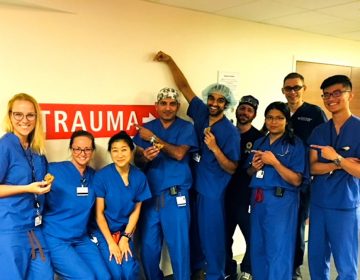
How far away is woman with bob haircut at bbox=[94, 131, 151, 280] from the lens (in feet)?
7.28

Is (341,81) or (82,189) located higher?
(341,81)

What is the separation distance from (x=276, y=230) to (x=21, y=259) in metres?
1.56

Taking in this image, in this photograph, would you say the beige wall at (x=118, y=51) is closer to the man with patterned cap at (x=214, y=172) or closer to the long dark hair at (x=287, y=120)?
the man with patterned cap at (x=214, y=172)

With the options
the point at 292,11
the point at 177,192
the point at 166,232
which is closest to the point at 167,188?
the point at 177,192

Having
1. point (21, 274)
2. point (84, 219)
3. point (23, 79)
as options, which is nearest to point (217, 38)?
point (23, 79)

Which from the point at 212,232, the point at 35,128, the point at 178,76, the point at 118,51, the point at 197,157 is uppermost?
the point at 118,51

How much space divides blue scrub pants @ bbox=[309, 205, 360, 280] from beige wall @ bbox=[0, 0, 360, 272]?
1.30 m

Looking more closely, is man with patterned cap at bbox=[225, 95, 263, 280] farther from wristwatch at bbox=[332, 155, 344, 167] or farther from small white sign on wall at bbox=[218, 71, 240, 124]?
wristwatch at bbox=[332, 155, 344, 167]

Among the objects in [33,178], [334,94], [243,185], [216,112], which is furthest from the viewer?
[243,185]

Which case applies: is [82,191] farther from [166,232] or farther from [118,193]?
[166,232]

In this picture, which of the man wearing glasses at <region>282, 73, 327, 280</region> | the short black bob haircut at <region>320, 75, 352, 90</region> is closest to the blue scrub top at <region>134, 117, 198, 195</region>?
the man wearing glasses at <region>282, 73, 327, 280</region>

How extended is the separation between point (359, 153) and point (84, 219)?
1773 mm

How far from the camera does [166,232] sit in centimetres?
245

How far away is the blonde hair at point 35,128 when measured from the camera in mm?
1958
